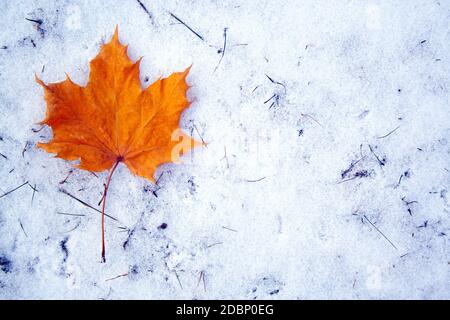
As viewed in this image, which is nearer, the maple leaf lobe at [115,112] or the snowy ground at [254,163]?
the maple leaf lobe at [115,112]

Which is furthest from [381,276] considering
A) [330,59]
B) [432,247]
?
[330,59]

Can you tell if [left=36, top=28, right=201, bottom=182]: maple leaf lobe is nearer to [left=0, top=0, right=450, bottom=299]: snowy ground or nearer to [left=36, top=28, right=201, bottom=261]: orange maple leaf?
[left=36, top=28, right=201, bottom=261]: orange maple leaf

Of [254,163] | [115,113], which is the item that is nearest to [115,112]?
[115,113]

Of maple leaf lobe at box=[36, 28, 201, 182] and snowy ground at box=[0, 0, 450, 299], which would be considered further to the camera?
snowy ground at box=[0, 0, 450, 299]

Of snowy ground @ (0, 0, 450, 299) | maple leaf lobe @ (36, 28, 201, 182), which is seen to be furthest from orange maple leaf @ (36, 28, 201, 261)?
snowy ground @ (0, 0, 450, 299)

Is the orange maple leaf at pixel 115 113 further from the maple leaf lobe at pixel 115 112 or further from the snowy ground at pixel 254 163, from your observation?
the snowy ground at pixel 254 163

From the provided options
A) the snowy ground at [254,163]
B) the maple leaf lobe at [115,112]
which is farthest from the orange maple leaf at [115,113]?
the snowy ground at [254,163]
